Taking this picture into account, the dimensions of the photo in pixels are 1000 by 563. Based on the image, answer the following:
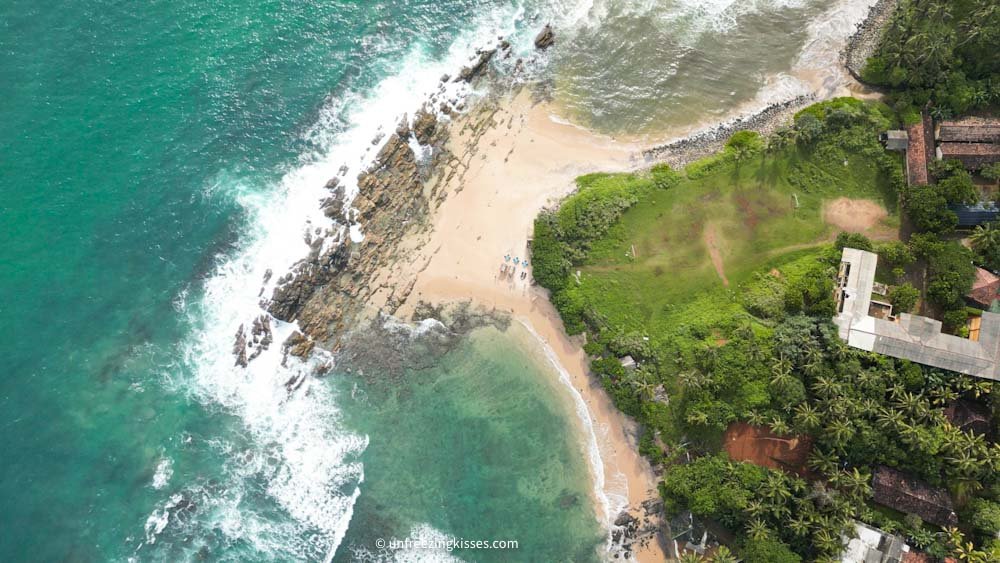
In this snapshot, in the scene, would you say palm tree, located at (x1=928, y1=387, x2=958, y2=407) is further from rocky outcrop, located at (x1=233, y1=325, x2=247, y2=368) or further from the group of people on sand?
rocky outcrop, located at (x1=233, y1=325, x2=247, y2=368)

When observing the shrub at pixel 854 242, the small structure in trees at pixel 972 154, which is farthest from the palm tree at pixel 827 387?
the small structure in trees at pixel 972 154

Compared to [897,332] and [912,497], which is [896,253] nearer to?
[897,332]

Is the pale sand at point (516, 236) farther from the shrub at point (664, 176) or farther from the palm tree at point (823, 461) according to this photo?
the palm tree at point (823, 461)

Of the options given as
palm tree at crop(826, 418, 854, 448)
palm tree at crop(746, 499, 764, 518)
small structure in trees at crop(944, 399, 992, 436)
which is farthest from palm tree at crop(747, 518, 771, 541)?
small structure in trees at crop(944, 399, 992, 436)

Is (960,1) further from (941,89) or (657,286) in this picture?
(657,286)

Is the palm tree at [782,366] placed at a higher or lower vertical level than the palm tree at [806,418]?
higher
